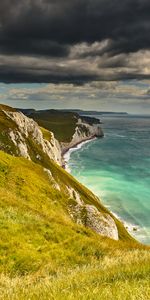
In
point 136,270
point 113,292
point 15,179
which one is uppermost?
point 113,292

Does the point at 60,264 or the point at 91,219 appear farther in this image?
the point at 91,219

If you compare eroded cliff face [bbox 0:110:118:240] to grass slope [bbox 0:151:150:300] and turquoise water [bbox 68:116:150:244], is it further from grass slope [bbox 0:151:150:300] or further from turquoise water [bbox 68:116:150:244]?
grass slope [bbox 0:151:150:300]

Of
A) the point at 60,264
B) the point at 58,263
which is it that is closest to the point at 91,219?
the point at 58,263

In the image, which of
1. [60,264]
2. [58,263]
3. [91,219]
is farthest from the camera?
[91,219]

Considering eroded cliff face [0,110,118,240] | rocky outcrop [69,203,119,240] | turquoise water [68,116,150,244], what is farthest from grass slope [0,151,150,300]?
turquoise water [68,116,150,244]

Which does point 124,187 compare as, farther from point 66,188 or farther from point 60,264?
point 60,264


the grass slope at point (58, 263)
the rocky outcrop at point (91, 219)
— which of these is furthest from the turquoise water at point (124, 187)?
the grass slope at point (58, 263)

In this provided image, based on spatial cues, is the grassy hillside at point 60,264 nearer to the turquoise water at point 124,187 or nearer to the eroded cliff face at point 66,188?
the eroded cliff face at point 66,188

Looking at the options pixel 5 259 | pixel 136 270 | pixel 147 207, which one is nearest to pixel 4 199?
pixel 5 259

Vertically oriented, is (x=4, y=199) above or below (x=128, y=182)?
above

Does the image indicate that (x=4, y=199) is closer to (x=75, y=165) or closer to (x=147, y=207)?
(x=147, y=207)

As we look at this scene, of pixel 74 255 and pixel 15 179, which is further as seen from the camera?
pixel 15 179
